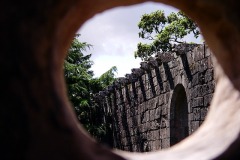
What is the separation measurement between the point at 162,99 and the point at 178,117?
730 millimetres

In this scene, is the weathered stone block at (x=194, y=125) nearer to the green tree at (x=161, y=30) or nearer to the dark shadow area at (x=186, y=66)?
the dark shadow area at (x=186, y=66)

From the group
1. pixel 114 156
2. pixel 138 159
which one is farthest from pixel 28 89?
pixel 138 159

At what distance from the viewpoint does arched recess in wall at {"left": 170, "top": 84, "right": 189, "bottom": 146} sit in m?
11.9

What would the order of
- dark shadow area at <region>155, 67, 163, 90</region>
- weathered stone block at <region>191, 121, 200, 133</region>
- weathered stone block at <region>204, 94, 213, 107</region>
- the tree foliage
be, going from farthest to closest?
1. the tree foliage
2. dark shadow area at <region>155, 67, 163, 90</region>
3. weathered stone block at <region>191, 121, 200, 133</region>
4. weathered stone block at <region>204, 94, 213, 107</region>

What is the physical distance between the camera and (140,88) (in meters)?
14.4

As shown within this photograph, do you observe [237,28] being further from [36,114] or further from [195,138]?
[36,114]

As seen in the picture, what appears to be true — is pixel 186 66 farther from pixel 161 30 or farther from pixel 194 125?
pixel 161 30

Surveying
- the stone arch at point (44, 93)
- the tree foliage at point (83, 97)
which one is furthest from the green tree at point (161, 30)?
the stone arch at point (44, 93)

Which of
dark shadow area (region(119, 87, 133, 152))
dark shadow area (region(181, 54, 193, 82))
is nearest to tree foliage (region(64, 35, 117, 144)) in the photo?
dark shadow area (region(119, 87, 133, 152))

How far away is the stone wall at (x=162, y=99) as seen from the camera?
9.93 meters

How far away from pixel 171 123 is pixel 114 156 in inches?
397

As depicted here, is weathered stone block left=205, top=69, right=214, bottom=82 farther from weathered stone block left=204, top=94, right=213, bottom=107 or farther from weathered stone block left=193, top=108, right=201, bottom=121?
weathered stone block left=193, top=108, right=201, bottom=121

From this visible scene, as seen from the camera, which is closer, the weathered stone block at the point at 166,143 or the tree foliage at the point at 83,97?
the weathered stone block at the point at 166,143

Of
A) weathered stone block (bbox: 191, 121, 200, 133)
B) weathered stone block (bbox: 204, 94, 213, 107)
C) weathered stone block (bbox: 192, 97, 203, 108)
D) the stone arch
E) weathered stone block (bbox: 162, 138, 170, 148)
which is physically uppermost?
weathered stone block (bbox: 192, 97, 203, 108)
